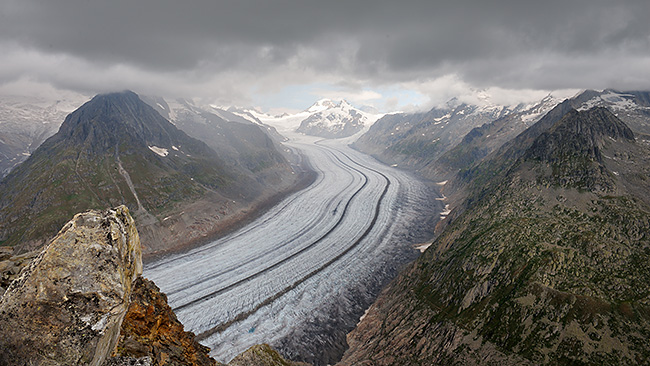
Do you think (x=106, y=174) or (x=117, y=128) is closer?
(x=106, y=174)

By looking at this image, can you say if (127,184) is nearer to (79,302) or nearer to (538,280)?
(79,302)

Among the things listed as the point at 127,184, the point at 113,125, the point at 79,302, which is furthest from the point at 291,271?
the point at 113,125

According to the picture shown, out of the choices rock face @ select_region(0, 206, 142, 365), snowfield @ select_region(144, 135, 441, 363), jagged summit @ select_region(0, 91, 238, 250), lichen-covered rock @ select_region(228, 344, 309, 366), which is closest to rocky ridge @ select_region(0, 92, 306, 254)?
jagged summit @ select_region(0, 91, 238, 250)

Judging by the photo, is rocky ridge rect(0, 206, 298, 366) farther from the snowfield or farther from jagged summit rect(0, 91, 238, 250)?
jagged summit rect(0, 91, 238, 250)

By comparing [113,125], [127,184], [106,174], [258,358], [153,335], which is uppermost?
[113,125]

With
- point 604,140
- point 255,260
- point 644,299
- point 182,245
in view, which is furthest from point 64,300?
point 604,140

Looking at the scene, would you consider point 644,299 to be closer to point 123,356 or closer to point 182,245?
point 123,356

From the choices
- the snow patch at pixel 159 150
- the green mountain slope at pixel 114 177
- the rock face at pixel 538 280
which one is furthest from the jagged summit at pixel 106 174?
the rock face at pixel 538 280
